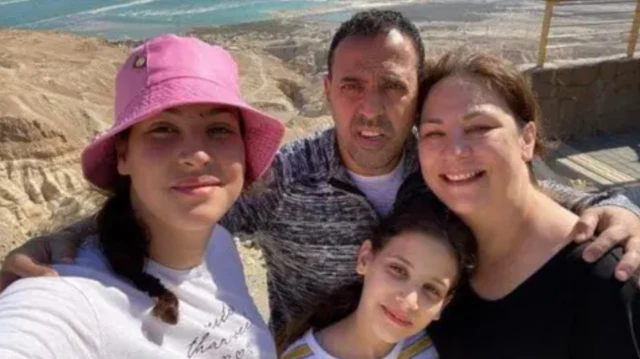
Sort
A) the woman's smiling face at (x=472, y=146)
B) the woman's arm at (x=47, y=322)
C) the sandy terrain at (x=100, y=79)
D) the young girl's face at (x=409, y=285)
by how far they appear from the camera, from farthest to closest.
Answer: the sandy terrain at (x=100, y=79), the young girl's face at (x=409, y=285), the woman's smiling face at (x=472, y=146), the woman's arm at (x=47, y=322)

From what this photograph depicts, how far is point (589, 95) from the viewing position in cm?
822

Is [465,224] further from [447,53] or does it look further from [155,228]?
[155,228]

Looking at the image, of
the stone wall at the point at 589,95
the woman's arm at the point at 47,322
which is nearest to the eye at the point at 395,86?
the woman's arm at the point at 47,322

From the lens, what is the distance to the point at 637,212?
2.14 metres

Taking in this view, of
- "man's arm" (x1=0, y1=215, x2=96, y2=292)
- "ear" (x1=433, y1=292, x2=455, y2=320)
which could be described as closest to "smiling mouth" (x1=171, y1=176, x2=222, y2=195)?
"man's arm" (x1=0, y1=215, x2=96, y2=292)

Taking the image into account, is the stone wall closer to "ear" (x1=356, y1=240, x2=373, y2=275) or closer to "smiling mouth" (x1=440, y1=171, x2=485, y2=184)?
"ear" (x1=356, y1=240, x2=373, y2=275)

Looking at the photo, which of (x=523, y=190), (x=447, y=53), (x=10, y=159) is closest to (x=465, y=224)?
(x=523, y=190)

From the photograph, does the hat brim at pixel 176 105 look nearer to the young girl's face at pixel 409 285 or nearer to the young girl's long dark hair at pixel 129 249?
the young girl's long dark hair at pixel 129 249

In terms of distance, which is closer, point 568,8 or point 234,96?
point 234,96

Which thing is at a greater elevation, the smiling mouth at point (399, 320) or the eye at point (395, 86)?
the eye at point (395, 86)

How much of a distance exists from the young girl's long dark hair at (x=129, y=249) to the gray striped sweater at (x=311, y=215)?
586 millimetres

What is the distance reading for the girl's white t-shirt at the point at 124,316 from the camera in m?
1.50

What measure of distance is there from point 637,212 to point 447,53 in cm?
63

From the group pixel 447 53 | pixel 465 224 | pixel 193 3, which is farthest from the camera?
pixel 193 3
